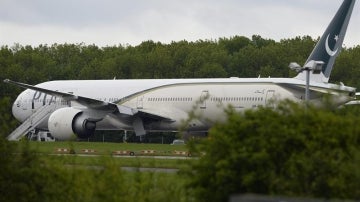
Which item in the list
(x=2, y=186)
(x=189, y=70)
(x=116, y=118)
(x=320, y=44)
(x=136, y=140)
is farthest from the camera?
(x=189, y=70)

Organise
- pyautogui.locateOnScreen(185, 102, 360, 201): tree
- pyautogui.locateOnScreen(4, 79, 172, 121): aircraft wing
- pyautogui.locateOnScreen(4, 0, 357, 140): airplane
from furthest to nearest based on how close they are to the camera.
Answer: pyautogui.locateOnScreen(4, 79, 172, 121): aircraft wing
pyautogui.locateOnScreen(4, 0, 357, 140): airplane
pyautogui.locateOnScreen(185, 102, 360, 201): tree

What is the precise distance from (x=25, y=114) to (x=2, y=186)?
48.3 meters

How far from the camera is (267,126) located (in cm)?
1716

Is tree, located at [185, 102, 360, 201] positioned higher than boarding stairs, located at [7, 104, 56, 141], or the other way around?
tree, located at [185, 102, 360, 201]

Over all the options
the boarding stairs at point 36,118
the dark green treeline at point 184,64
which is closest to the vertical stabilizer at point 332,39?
the boarding stairs at point 36,118

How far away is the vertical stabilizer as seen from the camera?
182ft

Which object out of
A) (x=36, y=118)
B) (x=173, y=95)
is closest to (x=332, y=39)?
(x=173, y=95)

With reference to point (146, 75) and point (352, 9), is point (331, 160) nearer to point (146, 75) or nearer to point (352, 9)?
point (352, 9)

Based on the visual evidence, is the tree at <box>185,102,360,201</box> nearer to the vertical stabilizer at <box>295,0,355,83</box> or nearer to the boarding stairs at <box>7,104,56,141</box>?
the vertical stabilizer at <box>295,0,355,83</box>

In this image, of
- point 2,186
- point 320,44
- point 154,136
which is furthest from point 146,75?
point 2,186

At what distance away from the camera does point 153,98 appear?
6047 centimetres

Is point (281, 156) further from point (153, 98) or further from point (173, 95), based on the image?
point (153, 98)

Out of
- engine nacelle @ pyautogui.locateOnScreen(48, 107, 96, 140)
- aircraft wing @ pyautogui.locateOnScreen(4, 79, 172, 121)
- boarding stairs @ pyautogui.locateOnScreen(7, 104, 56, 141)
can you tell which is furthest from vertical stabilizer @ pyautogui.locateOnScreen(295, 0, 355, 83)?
boarding stairs @ pyautogui.locateOnScreen(7, 104, 56, 141)

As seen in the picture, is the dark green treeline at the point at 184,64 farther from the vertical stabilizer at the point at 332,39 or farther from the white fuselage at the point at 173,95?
the vertical stabilizer at the point at 332,39
